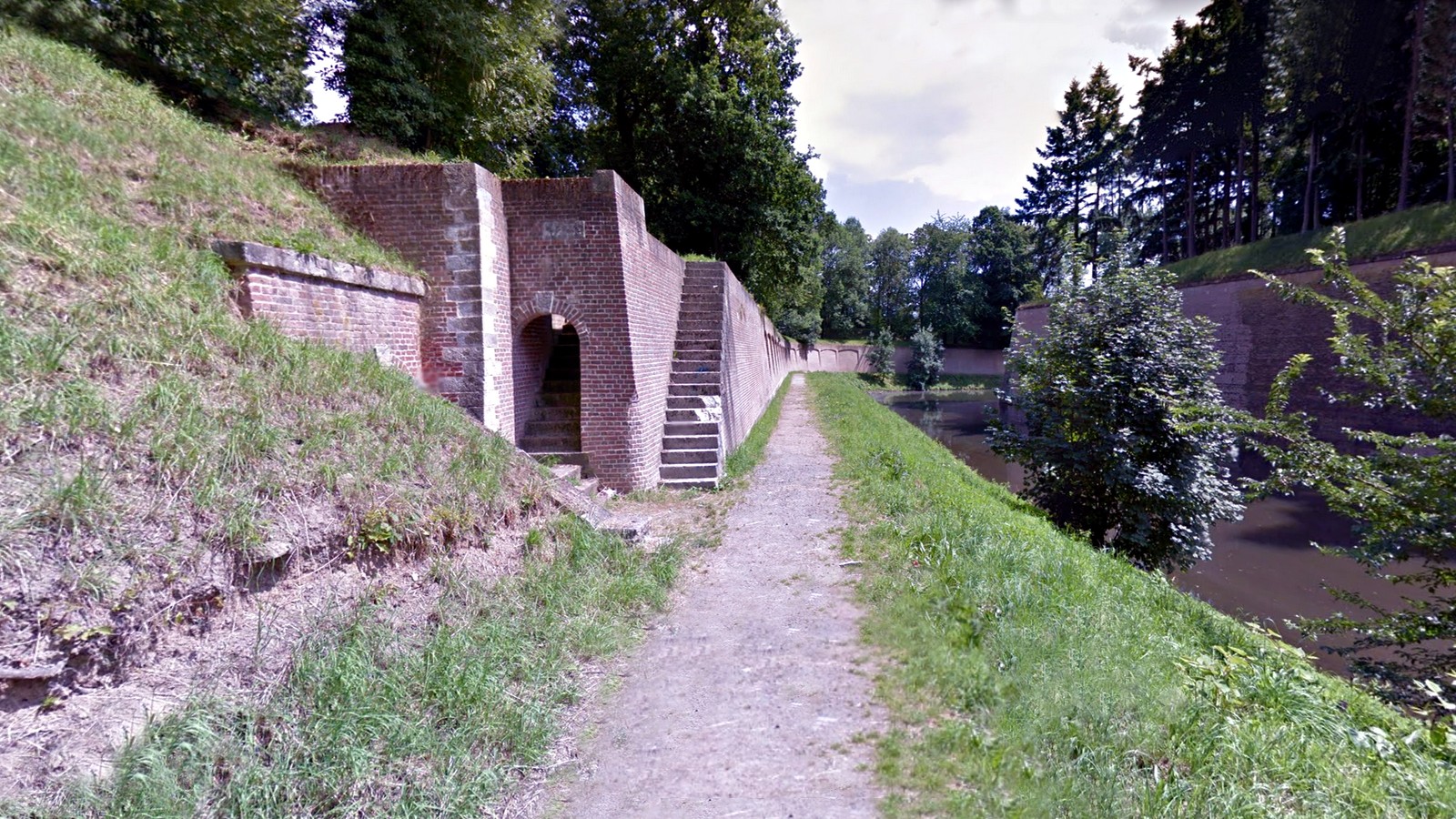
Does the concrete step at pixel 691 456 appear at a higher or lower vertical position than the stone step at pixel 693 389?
lower

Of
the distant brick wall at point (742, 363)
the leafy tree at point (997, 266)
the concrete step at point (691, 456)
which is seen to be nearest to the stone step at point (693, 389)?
the distant brick wall at point (742, 363)

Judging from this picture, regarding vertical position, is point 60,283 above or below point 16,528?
above

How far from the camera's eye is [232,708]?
233 centimetres

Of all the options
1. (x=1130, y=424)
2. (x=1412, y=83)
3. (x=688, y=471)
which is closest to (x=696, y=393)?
(x=688, y=471)

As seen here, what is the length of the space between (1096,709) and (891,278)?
56705mm

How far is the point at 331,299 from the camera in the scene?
5.27 metres

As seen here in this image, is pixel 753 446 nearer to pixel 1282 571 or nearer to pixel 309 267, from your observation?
pixel 309 267

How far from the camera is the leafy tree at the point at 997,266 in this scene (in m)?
43.4

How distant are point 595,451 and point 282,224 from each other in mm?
3932

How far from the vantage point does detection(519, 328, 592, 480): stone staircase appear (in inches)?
298

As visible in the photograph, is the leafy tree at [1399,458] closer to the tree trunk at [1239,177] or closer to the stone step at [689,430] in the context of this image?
the stone step at [689,430]

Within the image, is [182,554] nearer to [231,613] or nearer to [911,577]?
[231,613]

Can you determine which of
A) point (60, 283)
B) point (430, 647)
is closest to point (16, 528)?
point (430, 647)

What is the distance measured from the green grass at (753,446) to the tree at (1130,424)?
4.04 meters
